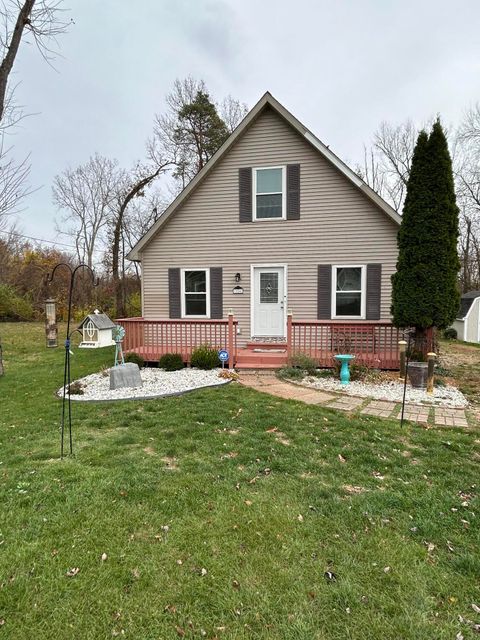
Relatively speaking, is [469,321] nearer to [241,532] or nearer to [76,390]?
[76,390]

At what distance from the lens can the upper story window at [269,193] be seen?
9.38 meters

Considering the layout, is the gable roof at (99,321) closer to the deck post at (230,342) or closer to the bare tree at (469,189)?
the deck post at (230,342)

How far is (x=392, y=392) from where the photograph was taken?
6.17m

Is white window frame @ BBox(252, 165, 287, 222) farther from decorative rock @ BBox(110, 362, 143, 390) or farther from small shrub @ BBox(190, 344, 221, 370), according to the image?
decorative rock @ BBox(110, 362, 143, 390)

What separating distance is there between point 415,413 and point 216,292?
6020 millimetres

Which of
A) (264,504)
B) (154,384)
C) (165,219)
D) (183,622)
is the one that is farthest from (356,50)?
(183,622)

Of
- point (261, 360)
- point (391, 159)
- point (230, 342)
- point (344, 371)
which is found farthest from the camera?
point (391, 159)

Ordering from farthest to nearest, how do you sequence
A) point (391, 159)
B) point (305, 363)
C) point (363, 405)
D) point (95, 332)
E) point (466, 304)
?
point (391, 159), point (466, 304), point (95, 332), point (305, 363), point (363, 405)

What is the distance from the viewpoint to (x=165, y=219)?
32.3 feet

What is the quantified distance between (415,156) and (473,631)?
23.8 feet

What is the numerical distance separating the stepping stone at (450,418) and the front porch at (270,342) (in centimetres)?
242

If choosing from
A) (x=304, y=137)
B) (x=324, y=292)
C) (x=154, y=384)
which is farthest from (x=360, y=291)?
(x=154, y=384)

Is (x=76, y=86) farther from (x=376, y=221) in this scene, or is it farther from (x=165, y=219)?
(x=376, y=221)

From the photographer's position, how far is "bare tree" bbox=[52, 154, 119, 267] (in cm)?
2428
